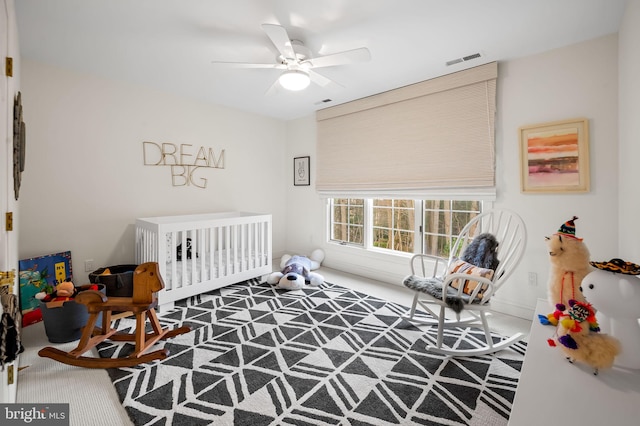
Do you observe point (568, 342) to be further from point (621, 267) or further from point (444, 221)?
point (444, 221)

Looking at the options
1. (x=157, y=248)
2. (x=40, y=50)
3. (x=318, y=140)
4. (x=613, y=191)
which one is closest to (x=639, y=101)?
(x=613, y=191)

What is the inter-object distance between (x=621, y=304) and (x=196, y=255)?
3.25 m

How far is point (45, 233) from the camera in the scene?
9.05 feet

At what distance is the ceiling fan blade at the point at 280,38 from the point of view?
69.2 inches

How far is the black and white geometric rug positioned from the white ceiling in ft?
7.46

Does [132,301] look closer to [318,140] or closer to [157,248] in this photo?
[157,248]

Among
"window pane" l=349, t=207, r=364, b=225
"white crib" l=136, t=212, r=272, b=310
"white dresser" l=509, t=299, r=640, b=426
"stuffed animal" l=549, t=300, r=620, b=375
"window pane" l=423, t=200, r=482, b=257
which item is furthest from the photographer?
"window pane" l=349, t=207, r=364, b=225

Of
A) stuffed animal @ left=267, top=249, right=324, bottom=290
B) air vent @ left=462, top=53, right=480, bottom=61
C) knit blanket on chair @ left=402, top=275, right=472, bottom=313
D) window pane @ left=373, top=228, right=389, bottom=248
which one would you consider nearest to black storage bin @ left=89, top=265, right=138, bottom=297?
stuffed animal @ left=267, top=249, right=324, bottom=290

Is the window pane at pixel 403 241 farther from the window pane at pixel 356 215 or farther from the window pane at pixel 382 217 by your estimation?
the window pane at pixel 356 215

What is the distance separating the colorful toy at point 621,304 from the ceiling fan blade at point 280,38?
1949 mm

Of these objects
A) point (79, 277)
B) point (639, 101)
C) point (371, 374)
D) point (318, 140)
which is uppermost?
point (318, 140)

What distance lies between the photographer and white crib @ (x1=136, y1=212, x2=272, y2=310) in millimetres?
2674

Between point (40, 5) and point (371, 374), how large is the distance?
3.13 metres

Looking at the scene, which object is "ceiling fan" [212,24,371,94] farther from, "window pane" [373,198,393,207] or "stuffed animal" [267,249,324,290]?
"stuffed animal" [267,249,324,290]
